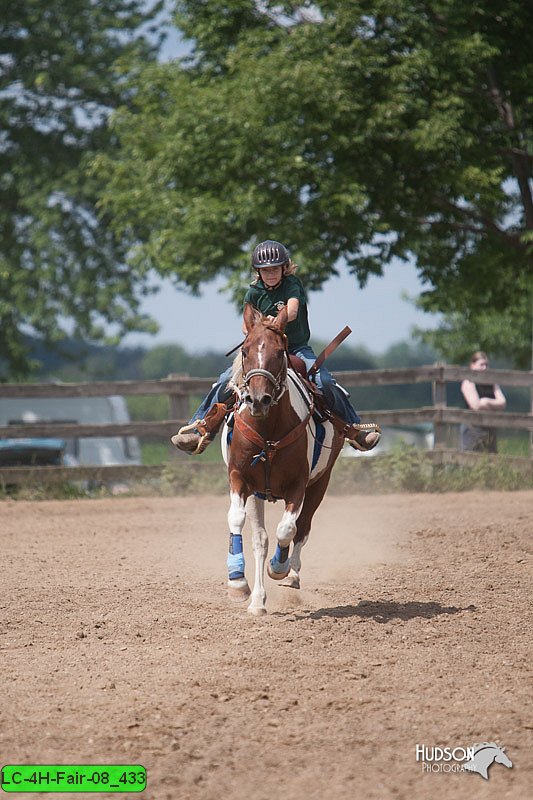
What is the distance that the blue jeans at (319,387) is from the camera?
26.6 feet

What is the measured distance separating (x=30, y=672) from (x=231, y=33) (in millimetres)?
16822

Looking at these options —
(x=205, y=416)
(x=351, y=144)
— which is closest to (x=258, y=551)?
(x=205, y=416)

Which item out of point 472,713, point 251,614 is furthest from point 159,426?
point 472,713

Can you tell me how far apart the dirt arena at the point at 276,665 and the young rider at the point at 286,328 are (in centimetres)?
129

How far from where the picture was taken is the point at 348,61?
59.0ft

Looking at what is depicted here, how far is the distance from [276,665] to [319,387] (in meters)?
2.66

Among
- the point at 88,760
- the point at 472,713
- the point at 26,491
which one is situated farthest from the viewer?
the point at 26,491

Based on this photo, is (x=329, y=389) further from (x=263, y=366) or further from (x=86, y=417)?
(x=86, y=417)

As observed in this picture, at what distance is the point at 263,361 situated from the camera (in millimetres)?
6848

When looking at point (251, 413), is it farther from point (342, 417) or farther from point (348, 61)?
point (348, 61)

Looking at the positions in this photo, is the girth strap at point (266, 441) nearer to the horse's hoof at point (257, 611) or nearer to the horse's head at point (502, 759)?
the horse's hoof at point (257, 611)

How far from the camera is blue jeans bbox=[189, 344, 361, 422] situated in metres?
8.12

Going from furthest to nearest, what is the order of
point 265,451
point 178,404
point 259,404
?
1. point 178,404
2. point 265,451
3. point 259,404

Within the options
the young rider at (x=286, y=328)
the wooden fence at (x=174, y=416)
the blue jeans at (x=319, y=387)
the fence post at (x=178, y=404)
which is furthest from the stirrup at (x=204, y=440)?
the fence post at (x=178, y=404)
